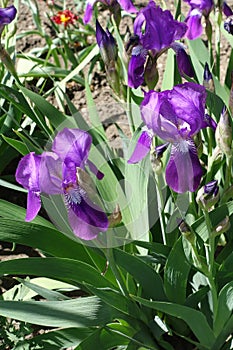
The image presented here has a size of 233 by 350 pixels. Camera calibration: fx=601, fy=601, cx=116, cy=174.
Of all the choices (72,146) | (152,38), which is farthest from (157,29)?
(72,146)

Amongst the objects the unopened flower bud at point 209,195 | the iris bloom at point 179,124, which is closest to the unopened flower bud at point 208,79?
the iris bloom at point 179,124

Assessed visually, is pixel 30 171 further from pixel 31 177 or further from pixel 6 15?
pixel 6 15

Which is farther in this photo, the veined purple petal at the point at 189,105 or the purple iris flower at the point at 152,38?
the purple iris flower at the point at 152,38

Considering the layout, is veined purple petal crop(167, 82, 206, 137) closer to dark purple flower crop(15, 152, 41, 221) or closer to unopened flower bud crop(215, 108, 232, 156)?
unopened flower bud crop(215, 108, 232, 156)

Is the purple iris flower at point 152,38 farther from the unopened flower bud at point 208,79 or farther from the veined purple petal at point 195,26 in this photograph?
the veined purple petal at point 195,26

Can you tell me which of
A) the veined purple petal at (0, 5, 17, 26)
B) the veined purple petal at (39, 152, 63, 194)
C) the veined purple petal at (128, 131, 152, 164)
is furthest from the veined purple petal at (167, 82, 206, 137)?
the veined purple petal at (0, 5, 17, 26)
